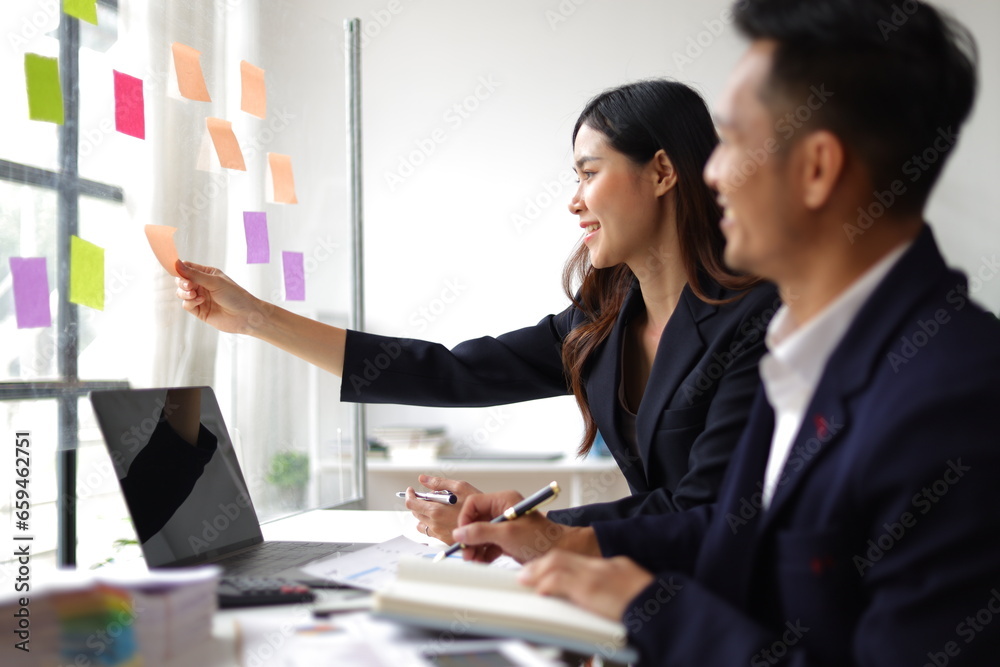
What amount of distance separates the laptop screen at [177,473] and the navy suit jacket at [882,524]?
613mm

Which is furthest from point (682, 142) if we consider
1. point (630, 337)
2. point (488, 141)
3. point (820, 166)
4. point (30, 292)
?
point (488, 141)

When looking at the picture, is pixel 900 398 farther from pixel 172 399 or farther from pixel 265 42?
pixel 265 42

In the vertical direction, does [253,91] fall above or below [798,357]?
above

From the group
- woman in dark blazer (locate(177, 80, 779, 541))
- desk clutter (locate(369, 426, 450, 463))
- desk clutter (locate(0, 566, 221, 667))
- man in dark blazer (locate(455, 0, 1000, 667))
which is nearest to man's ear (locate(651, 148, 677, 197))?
woman in dark blazer (locate(177, 80, 779, 541))

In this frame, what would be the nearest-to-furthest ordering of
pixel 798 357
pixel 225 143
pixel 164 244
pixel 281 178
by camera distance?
pixel 798 357
pixel 164 244
pixel 225 143
pixel 281 178

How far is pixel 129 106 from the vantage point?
130cm

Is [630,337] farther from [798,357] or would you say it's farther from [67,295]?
[67,295]

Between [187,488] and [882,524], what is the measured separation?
835 mm

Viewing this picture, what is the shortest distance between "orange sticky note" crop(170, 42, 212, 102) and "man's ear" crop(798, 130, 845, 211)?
1.07 meters

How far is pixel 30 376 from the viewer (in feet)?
3.72

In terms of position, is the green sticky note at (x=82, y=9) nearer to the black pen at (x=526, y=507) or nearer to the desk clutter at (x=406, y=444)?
the black pen at (x=526, y=507)

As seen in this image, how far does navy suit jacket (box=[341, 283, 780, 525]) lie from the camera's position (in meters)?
1.28

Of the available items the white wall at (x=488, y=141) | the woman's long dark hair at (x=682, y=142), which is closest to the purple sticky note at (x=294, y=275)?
the woman's long dark hair at (x=682, y=142)

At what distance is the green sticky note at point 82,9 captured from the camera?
46.8 inches
